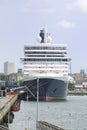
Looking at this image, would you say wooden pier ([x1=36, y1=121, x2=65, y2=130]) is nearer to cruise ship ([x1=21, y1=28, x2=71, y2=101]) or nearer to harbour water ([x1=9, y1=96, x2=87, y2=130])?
harbour water ([x1=9, y1=96, x2=87, y2=130])

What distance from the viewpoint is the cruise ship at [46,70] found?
475ft

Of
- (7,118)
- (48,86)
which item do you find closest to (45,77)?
(48,86)

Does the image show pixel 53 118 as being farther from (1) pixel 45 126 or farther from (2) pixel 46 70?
(2) pixel 46 70

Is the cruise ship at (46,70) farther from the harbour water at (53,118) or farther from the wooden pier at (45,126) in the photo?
the wooden pier at (45,126)

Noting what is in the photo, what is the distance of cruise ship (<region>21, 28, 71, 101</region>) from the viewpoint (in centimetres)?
14475

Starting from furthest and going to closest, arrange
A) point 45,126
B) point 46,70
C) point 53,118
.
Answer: point 46,70 < point 53,118 < point 45,126

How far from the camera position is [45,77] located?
5753 inches

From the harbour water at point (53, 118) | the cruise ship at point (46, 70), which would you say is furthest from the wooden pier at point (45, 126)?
the cruise ship at point (46, 70)

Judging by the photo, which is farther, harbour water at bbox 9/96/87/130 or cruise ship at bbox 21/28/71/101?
cruise ship at bbox 21/28/71/101

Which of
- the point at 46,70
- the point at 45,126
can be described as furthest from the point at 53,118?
the point at 46,70

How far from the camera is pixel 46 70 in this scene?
151 metres

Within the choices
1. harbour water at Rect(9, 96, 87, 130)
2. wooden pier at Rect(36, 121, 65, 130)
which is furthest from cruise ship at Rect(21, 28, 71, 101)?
wooden pier at Rect(36, 121, 65, 130)

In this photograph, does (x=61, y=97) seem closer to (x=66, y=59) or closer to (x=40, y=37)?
(x=66, y=59)

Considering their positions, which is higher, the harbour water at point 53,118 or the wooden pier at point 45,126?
the wooden pier at point 45,126
